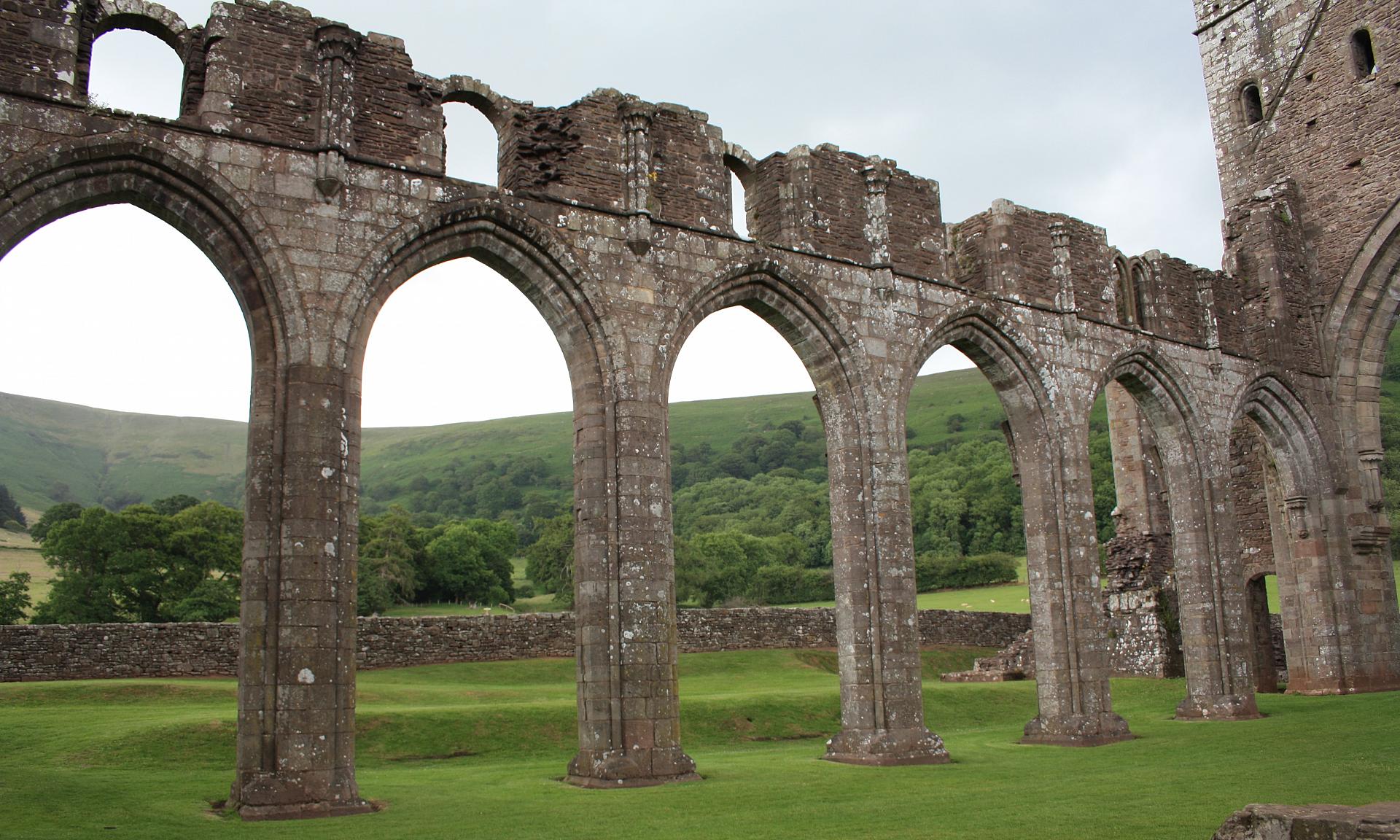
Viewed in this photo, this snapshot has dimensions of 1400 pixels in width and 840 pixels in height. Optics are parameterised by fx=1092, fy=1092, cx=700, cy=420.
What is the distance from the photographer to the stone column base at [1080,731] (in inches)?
504

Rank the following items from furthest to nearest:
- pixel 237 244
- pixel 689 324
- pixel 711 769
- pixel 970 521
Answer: pixel 970 521
pixel 689 324
pixel 711 769
pixel 237 244

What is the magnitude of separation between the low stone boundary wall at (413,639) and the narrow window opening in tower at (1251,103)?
45.0ft

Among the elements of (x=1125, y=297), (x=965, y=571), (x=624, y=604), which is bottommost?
(x=624, y=604)

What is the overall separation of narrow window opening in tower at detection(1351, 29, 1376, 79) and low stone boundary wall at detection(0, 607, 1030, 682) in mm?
15375

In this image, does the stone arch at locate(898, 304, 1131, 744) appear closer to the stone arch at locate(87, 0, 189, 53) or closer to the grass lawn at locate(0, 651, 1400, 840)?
the grass lawn at locate(0, 651, 1400, 840)

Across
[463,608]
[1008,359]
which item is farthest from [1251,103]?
[463,608]

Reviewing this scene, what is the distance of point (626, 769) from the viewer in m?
9.48

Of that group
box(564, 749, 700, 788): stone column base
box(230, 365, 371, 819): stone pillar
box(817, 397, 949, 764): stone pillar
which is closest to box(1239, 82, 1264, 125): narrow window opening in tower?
box(817, 397, 949, 764): stone pillar

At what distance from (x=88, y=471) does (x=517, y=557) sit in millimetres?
60189

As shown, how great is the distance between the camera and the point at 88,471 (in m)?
104

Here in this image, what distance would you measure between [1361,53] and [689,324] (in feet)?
47.6

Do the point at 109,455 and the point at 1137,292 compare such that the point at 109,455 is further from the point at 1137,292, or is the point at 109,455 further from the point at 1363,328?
the point at 1363,328

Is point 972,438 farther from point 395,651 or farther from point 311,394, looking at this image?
point 311,394

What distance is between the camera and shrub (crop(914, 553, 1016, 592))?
160ft
